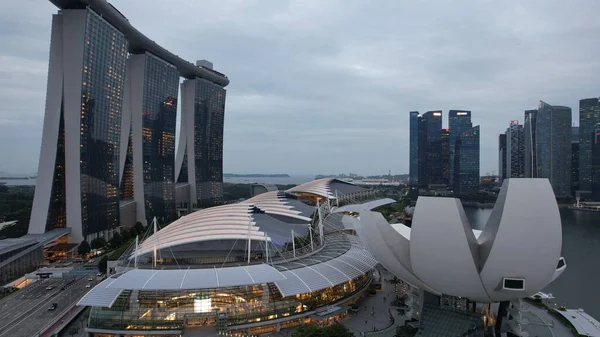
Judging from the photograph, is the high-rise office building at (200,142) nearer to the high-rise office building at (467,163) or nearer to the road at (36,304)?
the road at (36,304)

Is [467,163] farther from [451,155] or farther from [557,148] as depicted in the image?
[557,148]

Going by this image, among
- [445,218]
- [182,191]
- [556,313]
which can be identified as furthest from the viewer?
[182,191]

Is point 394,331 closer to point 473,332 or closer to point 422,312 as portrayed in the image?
point 422,312

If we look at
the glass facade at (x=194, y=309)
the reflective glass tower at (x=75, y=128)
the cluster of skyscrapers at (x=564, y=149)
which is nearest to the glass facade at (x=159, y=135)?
the reflective glass tower at (x=75, y=128)

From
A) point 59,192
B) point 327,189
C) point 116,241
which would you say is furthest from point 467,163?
point 59,192

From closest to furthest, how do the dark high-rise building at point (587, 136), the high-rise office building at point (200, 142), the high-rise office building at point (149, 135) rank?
the high-rise office building at point (149, 135) < the high-rise office building at point (200, 142) < the dark high-rise building at point (587, 136)

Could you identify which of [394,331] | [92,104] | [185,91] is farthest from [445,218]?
[185,91]
